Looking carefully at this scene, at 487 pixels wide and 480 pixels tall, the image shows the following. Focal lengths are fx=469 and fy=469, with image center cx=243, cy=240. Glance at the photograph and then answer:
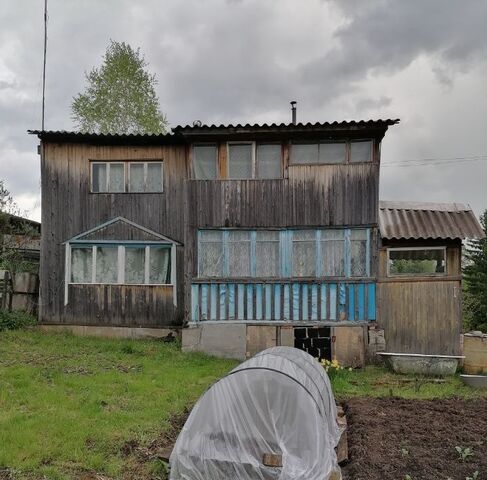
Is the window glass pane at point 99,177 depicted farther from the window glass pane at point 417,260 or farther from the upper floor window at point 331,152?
the window glass pane at point 417,260

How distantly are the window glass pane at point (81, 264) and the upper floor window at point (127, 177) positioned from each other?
1765 millimetres

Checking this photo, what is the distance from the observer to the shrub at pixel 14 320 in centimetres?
1308

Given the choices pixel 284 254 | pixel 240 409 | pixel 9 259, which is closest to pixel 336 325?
pixel 284 254

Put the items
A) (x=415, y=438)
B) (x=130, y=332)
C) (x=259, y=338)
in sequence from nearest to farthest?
(x=415, y=438), (x=259, y=338), (x=130, y=332)

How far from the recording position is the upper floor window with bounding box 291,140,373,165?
12.2 meters

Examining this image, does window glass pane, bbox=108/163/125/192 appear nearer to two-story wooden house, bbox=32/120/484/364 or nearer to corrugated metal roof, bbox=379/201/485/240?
two-story wooden house, bbox=32/120/484/364

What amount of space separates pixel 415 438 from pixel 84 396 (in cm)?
534

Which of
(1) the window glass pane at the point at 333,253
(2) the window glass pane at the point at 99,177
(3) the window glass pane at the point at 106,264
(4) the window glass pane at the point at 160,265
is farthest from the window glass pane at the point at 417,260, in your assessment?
(2) the window glass pane at the point at 99,177

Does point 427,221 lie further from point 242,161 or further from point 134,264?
point 134,264

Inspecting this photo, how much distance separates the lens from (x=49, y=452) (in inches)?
235

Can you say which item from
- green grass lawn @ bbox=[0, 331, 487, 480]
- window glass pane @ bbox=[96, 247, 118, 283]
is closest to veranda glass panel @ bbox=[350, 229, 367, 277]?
green grass lawn @ bbox=[0, 331, 487, 480]

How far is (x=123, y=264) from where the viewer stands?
1321cm

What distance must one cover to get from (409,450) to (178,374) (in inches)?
206

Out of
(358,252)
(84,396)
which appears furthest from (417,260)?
(84,396)
